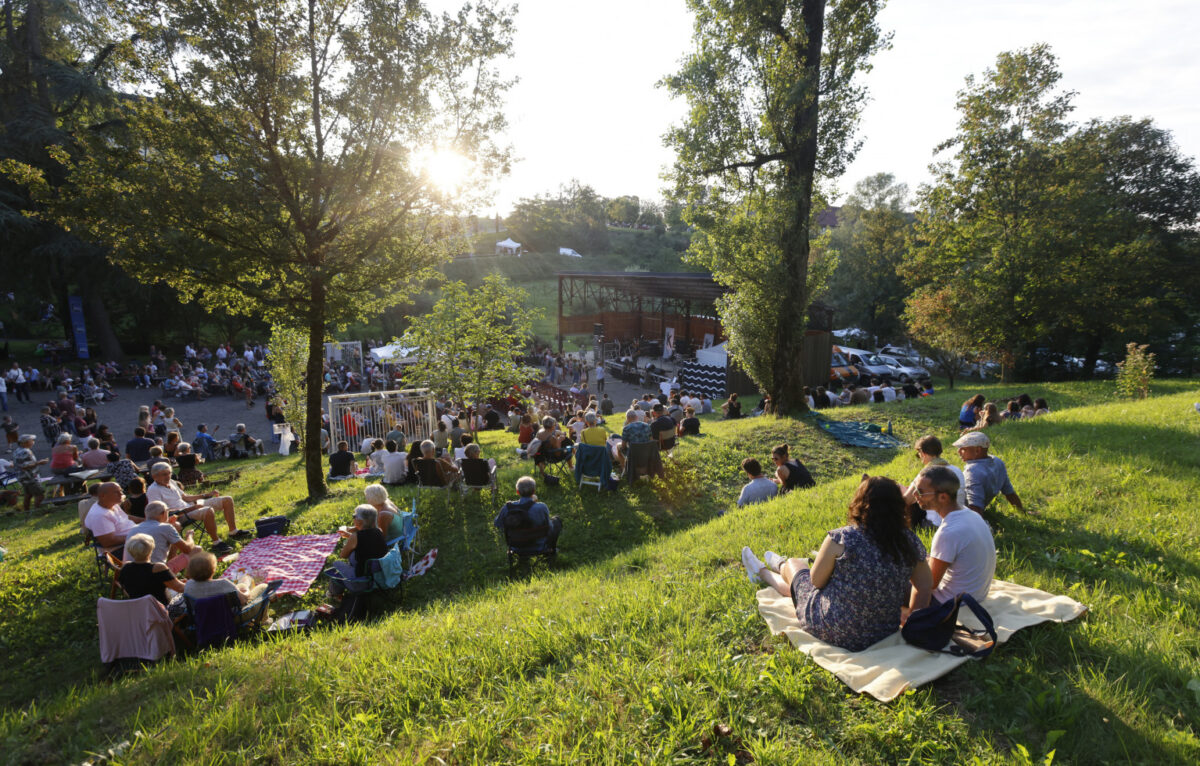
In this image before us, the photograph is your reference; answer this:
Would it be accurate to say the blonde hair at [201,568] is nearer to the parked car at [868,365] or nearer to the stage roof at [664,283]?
the stage roof at [664,283]

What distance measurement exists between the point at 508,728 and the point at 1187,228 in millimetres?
36844

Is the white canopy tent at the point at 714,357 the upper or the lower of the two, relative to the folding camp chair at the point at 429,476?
upper

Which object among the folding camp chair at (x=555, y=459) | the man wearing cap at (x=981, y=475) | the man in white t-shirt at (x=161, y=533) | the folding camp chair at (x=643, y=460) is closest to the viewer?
the man wearing cap at (x=981, y=475)

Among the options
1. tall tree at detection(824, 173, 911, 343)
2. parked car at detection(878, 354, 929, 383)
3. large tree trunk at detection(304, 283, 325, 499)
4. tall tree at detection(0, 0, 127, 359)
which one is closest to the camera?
large tree trunk at detection(304, 283, 325, 499)

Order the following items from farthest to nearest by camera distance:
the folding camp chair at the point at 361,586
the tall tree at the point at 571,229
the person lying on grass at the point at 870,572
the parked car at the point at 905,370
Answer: the tall tree at the point at 571,229 < the parked car at the point at 905,370 < the folding camp chair at the point at 361,586 < the person lying on grass at the point at 870,572

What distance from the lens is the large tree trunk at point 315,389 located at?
8.53 meters

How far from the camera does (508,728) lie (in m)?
2.96

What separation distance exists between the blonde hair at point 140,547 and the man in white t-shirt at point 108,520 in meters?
1.99

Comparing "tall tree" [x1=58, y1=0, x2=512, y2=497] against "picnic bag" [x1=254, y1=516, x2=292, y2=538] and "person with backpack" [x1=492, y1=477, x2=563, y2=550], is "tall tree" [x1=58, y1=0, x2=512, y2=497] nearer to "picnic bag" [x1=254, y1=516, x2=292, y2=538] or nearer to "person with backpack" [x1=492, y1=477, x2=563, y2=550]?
"picnic bag" [x1=254, y1=516, x2=292, y2=538]

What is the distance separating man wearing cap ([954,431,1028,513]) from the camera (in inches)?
200

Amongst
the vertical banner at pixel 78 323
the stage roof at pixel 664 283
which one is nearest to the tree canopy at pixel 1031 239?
the stage roof at pixel 664 283

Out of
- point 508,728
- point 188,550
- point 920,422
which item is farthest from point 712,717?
point 920,422

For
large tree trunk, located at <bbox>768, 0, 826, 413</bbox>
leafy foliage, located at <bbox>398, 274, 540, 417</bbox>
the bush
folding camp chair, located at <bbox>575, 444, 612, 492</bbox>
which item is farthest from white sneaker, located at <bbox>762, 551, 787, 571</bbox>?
the bush

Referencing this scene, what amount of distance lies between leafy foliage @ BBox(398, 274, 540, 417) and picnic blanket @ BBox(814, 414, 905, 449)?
798 cm
